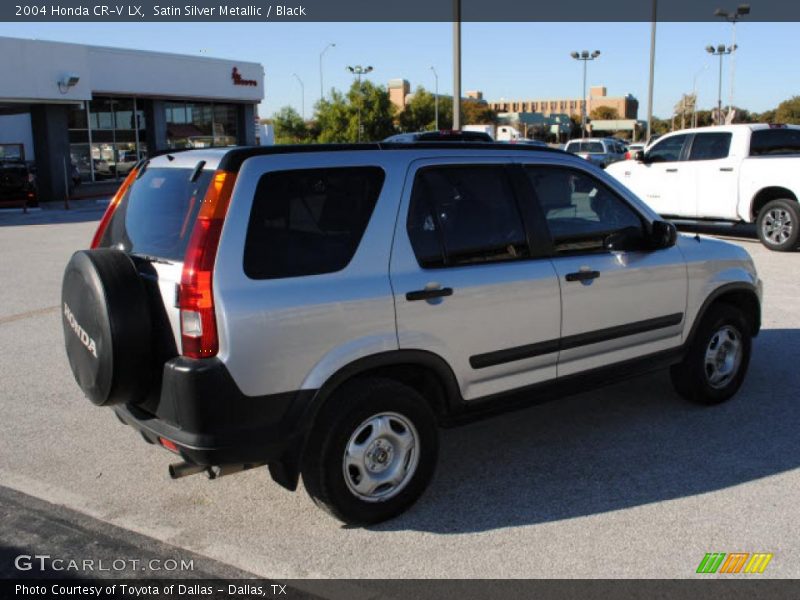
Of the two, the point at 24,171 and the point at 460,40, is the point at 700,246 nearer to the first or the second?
the point at 460,40

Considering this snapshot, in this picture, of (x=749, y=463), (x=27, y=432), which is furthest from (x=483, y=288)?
(x=27, y=432)

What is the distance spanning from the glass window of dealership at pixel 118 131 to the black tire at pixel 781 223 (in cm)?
2398

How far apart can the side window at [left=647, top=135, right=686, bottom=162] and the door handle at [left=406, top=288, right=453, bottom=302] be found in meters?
11.2

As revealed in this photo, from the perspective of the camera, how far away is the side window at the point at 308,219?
3.54 meters

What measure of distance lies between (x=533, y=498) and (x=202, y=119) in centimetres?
3741

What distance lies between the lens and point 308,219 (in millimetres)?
3697

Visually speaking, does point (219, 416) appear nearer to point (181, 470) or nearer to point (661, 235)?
point (181, 470)

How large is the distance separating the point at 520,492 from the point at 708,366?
82.2 inches

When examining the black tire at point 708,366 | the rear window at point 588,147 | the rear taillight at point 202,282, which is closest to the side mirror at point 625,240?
the black tire at point 708,366

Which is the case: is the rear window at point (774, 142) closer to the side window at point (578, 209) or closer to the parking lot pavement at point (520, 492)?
the parking lot pavement at point (520, 492)

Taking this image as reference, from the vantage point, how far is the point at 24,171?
81.3 feet

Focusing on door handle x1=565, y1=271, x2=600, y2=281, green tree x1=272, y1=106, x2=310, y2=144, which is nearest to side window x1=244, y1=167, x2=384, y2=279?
door handle x1=565, y1=271, x2=600, y2=281

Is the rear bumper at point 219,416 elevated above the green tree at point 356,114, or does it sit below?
below

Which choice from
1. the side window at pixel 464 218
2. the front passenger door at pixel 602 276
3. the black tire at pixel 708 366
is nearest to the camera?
the side window at pixel 464 218
